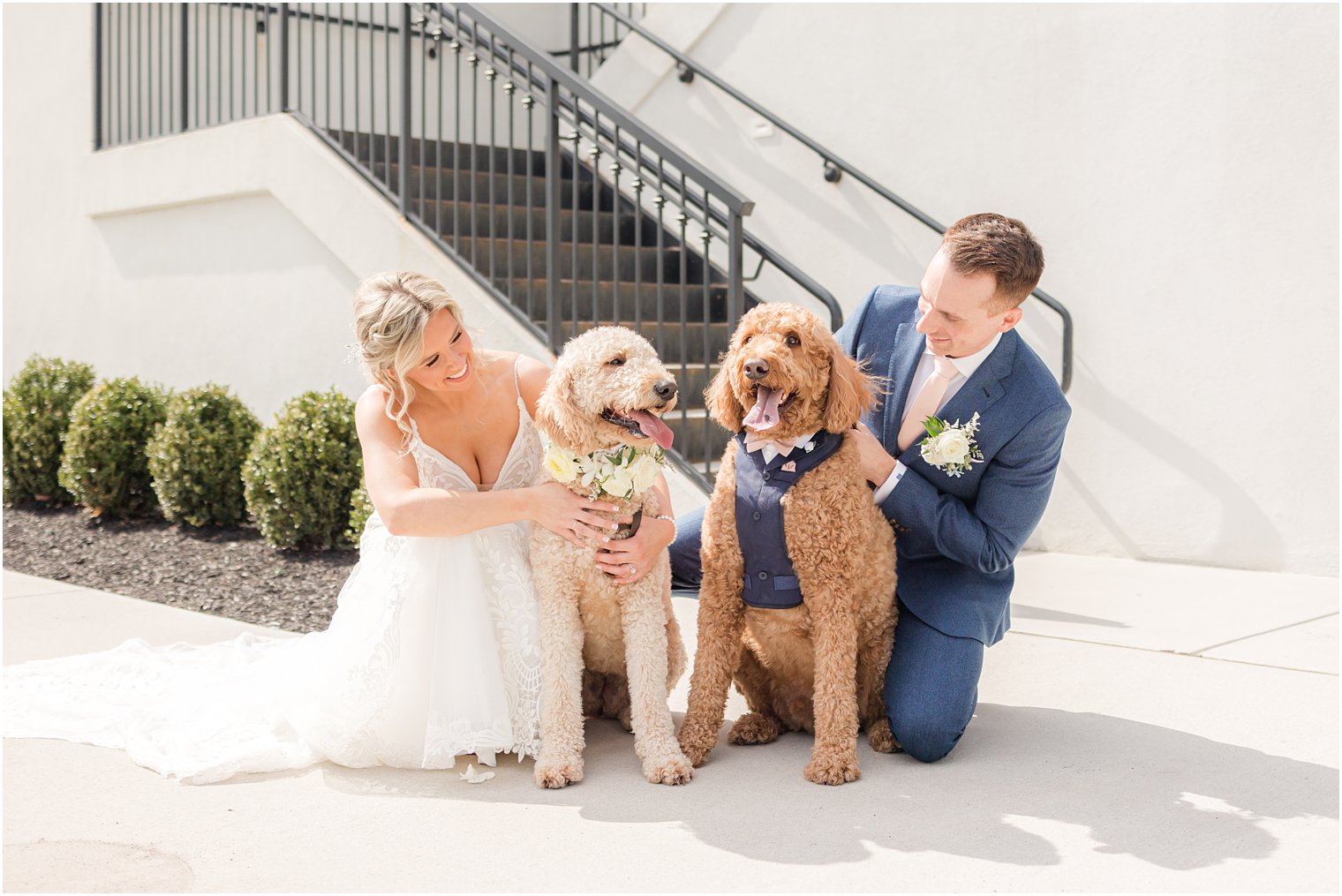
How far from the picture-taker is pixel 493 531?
346 centimetres

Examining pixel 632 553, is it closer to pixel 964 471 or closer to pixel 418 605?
pixel 418 605

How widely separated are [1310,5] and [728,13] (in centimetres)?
361

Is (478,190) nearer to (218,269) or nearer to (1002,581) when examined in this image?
(218,269)

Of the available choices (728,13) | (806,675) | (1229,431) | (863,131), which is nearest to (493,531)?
(806,675)

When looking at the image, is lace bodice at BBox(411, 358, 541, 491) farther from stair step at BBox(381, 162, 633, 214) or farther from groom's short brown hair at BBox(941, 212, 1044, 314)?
stair step at BBox(381, 162, 633, 214)

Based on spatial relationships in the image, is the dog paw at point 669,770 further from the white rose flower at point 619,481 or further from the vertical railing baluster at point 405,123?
the vertical railing baluster at point 405,123

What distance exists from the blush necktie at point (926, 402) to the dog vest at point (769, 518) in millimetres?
466

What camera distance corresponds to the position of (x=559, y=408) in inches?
120

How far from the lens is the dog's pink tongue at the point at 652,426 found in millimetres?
2963

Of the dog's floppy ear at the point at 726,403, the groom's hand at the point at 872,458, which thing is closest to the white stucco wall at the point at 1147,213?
the groom's hand at the point at 872,458

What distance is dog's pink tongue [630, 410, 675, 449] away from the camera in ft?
9.72

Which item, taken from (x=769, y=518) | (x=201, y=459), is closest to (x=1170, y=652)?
(x=769, y=518)

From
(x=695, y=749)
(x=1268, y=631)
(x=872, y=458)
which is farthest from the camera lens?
(x=1268, y=631)

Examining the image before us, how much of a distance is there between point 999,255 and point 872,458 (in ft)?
2.21
